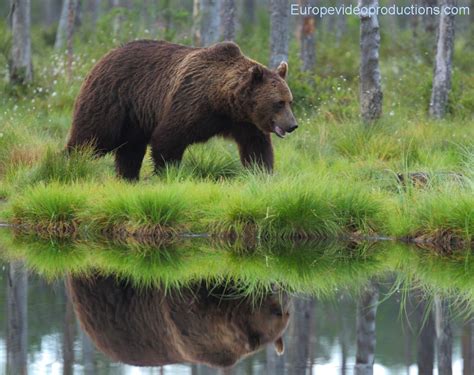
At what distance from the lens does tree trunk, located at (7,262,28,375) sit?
21.7ft

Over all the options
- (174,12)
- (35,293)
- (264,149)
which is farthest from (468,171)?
(174,12)

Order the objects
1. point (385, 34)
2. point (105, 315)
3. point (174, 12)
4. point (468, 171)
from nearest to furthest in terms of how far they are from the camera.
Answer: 1. point (105, 315)
2. point (468, 171)
3. point (174, 12)
4. point (385, 34)

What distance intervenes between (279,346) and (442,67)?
38.2 ft

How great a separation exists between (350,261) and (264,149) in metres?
2.68

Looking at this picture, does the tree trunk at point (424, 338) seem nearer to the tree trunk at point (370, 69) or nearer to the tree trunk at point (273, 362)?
the tree trunk at point (273, 362)

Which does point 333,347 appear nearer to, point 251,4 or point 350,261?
point 350,261

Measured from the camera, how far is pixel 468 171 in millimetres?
12094

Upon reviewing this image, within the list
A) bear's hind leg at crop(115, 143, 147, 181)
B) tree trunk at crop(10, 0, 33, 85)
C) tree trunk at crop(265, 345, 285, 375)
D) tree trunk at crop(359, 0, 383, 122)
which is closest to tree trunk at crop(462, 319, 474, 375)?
tree trunk at crop(265, 345, 285, 375)

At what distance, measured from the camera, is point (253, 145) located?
1258 cm

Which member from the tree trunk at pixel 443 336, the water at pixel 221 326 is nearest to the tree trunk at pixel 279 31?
the water at pixel 221 326

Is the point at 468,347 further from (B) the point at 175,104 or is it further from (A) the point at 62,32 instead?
(A) the point at 62,32

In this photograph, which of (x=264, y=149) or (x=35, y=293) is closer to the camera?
(x=35, y=293)

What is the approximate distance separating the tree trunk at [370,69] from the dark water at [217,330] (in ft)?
22.1

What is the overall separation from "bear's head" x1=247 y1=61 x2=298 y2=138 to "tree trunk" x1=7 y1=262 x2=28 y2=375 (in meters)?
3.41
